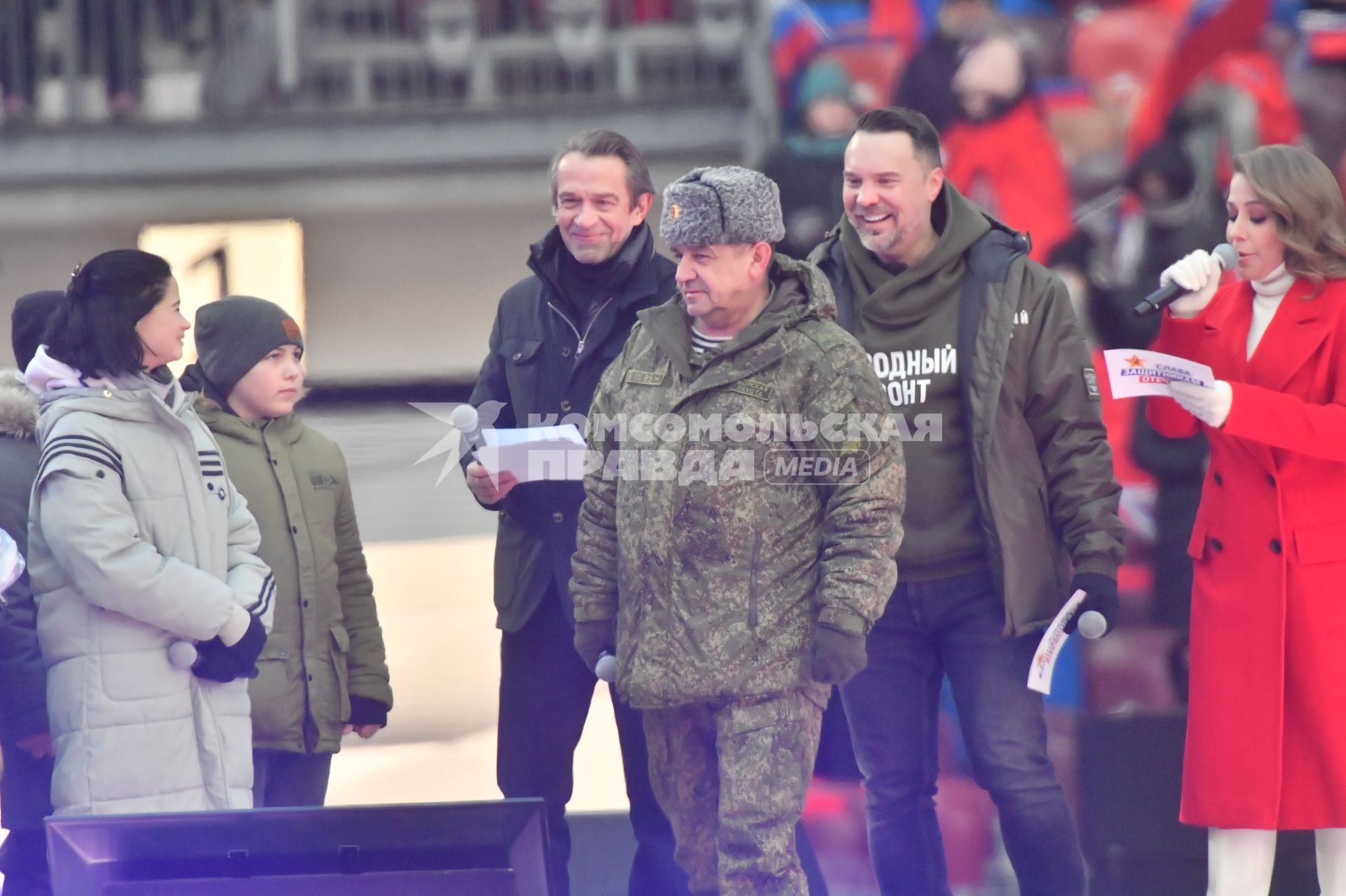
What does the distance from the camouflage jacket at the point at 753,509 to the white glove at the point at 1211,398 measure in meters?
0.64

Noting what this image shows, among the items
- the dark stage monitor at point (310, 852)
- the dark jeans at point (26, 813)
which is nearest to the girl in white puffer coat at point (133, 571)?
the dark jeans at point (26, 813)

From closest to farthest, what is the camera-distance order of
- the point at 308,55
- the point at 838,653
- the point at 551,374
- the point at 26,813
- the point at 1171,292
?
the point at 838,653 < the point at 1171,292 < the point at 26,813 < the point at 551,374 < the point at 308,55

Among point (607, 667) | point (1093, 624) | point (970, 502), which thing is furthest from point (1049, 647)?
point (607, 667)

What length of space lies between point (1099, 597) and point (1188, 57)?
2222 millimetres

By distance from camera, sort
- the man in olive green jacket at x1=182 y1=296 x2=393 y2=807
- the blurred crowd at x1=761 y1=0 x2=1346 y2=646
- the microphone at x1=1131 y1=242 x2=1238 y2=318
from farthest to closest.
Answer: the blurred crowd at x1=761 y1=0 x2=1346 y2=646, the man in olive green jacket at x1=182 y1=296 x2=393 y2=807, the microphone at x1=1131 y1=242 x2=1238 y2=318

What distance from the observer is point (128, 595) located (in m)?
2.92

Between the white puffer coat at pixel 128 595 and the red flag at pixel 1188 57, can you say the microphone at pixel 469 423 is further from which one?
the red flag at pixel 1188 57

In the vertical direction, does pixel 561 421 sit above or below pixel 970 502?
above

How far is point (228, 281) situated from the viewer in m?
7.20

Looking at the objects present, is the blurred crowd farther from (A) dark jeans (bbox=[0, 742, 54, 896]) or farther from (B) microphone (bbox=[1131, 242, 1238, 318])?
(A) dark jeans (bbox=[0, 742, 54, 896])

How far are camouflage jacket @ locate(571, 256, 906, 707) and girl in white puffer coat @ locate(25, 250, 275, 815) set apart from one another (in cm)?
79

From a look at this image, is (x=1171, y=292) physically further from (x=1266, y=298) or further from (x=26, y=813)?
(x=26, y=813)

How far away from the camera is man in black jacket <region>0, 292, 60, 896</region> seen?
324 centimetres
